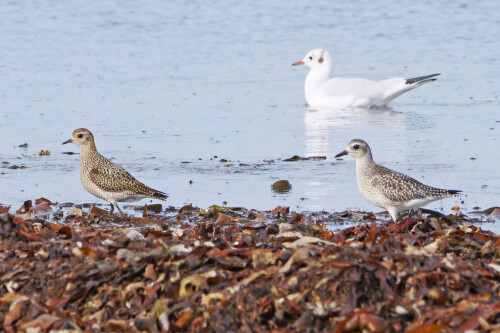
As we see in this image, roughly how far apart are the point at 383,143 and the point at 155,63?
752 centimetres

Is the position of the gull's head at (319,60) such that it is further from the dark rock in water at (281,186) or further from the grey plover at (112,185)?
the grey plover at (112,185)

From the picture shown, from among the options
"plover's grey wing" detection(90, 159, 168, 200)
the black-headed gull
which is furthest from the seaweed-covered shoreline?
the black-headed gull

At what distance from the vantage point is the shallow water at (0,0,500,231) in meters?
11.1

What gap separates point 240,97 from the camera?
647 inches

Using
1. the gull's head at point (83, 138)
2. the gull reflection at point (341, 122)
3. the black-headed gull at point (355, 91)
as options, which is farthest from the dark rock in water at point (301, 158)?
the black-headed gull at point (355, 91)

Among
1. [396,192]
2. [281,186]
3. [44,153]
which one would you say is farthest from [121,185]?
[44,153]

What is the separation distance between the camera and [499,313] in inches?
180

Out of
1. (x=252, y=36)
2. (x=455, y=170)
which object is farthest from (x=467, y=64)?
(x=455, y=170)

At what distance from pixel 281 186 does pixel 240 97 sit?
6112 millimetres

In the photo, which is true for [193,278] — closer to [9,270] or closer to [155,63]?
[9,270]

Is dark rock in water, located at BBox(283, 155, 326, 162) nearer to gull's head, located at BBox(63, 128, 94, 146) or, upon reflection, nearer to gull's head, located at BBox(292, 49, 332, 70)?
gull's head, located at BBox(63, 128, 94, 146)

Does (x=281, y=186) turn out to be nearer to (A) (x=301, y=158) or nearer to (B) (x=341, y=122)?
(A) (x=301, y=158)

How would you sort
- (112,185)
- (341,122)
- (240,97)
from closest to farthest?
(112,185) → (341,122) → (240,97)

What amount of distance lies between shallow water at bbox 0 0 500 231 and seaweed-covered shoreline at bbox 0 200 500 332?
14.1 ft
